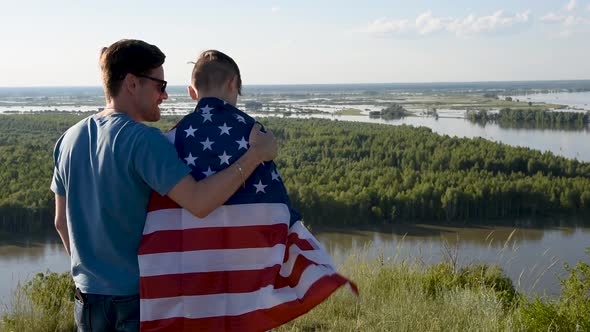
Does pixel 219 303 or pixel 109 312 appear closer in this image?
pixel 109 312

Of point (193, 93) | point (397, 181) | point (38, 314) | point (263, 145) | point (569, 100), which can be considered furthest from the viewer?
point (569, 100)

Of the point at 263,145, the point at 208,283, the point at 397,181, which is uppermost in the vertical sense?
the point at 263,145

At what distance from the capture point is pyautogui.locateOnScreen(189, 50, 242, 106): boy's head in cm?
193

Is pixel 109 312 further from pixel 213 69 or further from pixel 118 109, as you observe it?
pixel 213 69

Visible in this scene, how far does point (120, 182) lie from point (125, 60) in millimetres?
314

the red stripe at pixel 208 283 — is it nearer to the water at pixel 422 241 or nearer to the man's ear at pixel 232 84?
the man's ear at pixel 232 84

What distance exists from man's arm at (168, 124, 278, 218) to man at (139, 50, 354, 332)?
95mm

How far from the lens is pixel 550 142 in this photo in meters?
42.6

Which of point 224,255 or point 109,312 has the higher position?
point 224,255

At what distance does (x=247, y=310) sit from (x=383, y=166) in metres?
29.7

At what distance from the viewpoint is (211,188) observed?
1.71 metres

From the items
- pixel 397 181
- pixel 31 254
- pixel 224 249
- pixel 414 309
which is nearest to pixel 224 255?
pixel 224 249

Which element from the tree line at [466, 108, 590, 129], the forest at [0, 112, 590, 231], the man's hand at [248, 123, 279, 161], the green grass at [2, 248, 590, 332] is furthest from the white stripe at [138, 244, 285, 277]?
the tree line at [466, 108, 590, 129]

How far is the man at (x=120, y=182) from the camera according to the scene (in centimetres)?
168
